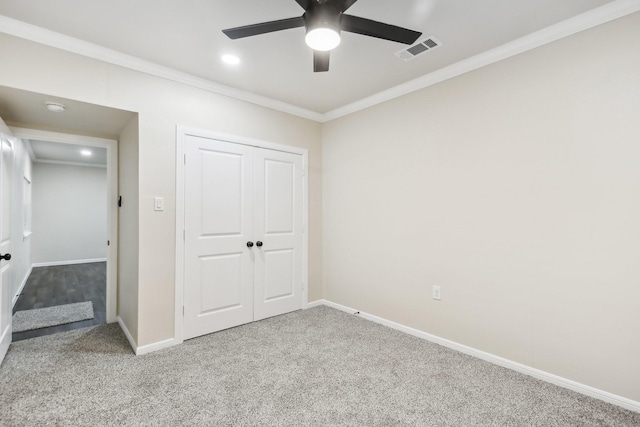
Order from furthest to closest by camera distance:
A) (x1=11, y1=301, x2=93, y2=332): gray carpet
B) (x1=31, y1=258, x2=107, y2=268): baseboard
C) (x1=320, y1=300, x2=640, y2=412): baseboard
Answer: (x1=31, y1=258, x2=107, y2=268): baseboard < (x1=11, y1=301, x2=93, y2=332): gray carpet < (x1=320, y1=300, x2=640, y2=412): baseboard

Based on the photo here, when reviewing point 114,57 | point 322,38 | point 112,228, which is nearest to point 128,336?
point 112,228

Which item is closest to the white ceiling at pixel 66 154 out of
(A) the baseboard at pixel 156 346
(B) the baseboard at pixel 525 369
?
(A) the baseboard at pixel 156 346

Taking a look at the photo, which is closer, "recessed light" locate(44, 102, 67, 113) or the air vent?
the air vent

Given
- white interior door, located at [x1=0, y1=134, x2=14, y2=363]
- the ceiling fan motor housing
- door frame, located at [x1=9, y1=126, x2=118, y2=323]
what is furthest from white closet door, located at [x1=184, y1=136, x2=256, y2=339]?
the ceiling fan motor housing

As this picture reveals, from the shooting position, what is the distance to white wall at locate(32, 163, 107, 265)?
704cm

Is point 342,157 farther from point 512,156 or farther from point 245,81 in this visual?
point 512,156

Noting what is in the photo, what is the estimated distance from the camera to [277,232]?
365 centimetres

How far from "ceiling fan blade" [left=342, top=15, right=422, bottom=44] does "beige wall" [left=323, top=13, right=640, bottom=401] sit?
1.27m

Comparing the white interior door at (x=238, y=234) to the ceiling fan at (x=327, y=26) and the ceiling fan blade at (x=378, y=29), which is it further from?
the ceiling fan blade at (x=378, y=29)

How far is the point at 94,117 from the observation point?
280 centimetres

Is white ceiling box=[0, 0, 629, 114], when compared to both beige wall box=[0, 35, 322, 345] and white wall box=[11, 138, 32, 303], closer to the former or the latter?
beige wall box=[0, 35, 322, 345]

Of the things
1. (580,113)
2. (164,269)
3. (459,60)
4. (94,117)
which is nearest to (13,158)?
(94,117)

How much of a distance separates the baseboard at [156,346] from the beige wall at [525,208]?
208cm

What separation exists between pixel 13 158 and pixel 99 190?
5759mm
